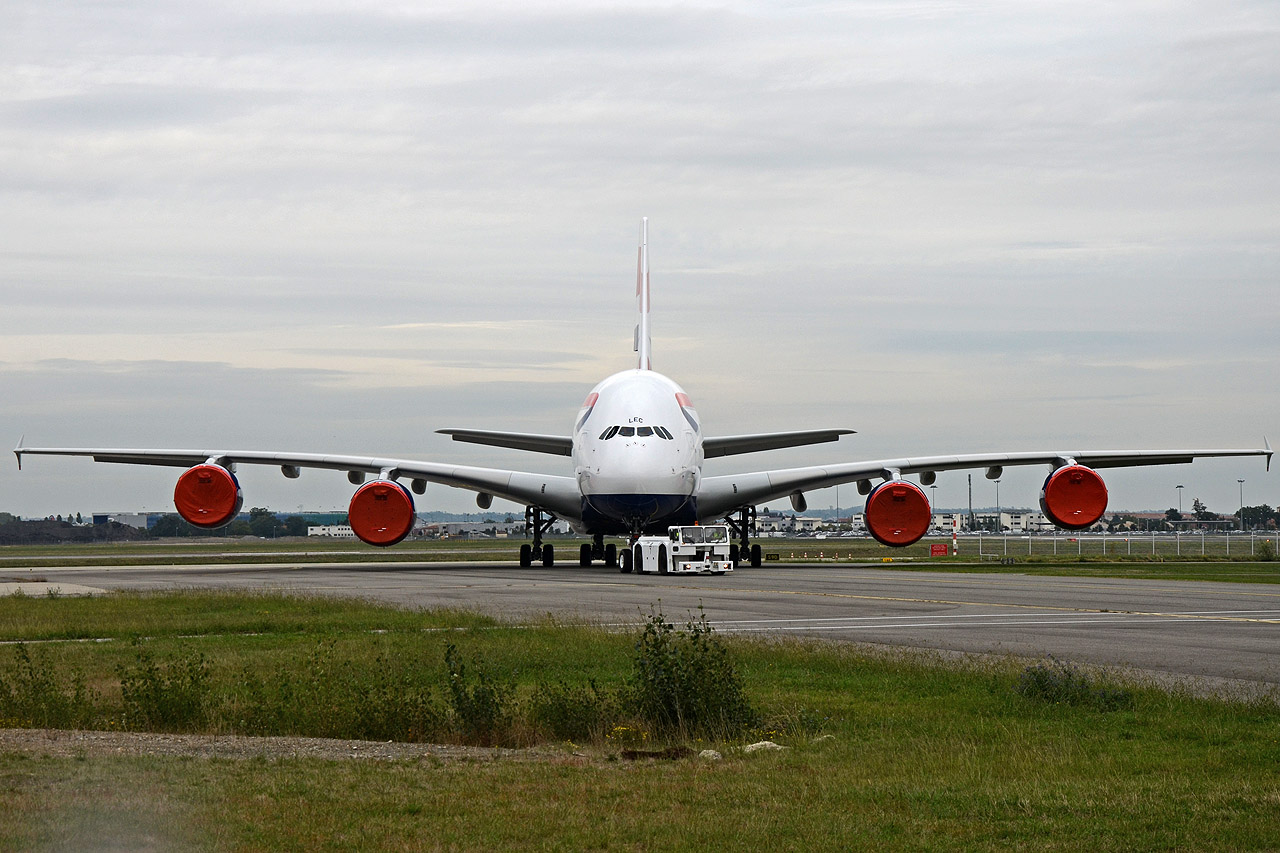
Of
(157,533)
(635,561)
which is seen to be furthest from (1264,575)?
(157,533)

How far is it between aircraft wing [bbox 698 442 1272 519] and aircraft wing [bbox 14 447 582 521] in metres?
4.35

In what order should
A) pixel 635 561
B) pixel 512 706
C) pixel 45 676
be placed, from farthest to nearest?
pixel 635 561 < pixel 45 676 < pixel 512 706

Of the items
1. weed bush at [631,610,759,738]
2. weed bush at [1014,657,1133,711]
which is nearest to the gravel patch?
weed bush at [631,610,759,738]

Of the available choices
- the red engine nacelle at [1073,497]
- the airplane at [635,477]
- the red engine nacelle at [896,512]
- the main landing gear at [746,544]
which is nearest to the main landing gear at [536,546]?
the airplane at [635,477]

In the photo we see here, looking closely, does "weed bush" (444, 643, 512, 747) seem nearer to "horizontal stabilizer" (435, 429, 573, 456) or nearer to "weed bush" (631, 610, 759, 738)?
"weed bush" (631, 610, 759, 738)

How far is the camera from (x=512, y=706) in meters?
11.2

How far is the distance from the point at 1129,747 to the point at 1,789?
727 centimetres

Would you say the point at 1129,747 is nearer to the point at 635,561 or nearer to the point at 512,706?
the point at 512,706

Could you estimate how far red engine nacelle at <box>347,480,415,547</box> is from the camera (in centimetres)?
3647

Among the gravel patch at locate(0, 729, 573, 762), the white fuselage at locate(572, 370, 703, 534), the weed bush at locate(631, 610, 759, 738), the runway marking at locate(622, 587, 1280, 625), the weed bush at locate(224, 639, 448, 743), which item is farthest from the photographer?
the white fuselage at locate(572, 370, 703, 534)

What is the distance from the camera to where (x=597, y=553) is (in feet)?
146

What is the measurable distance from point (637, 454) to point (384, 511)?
7.03m

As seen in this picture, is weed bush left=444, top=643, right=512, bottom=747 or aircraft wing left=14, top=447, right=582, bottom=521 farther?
aircraft wing left=14, top=447, right=582, bottom=521

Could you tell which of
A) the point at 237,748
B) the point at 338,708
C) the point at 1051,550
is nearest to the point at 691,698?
the point at 338,708
